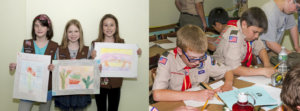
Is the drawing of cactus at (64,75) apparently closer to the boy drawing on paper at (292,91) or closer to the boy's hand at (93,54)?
the boy's hand at (93,54)

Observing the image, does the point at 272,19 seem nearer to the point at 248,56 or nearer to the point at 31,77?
the point at 248,56

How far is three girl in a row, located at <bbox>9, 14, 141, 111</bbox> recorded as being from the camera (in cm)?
133

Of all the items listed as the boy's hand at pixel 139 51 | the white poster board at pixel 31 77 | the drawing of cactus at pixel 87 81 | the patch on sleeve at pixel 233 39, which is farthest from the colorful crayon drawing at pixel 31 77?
the patch on sleeve at pixel 233 39

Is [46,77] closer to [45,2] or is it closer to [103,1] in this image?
[45,2]

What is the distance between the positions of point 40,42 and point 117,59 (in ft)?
1.59

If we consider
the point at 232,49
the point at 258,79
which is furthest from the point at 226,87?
the point at 232,49

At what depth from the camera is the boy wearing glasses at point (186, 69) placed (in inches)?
47.3

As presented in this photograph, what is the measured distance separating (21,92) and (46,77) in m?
0.17

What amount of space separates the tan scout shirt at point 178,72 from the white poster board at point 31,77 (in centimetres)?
65

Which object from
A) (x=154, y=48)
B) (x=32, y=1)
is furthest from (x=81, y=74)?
(x=154, y=48)

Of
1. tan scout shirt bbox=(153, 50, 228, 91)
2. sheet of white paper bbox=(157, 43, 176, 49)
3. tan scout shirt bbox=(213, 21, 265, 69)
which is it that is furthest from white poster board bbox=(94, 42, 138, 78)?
sheet of white paper bbox=(157, 43, 176, 49)

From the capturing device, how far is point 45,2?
4.25ft

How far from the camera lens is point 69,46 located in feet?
4.73

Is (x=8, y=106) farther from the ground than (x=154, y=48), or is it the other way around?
(x=154, y=48)
